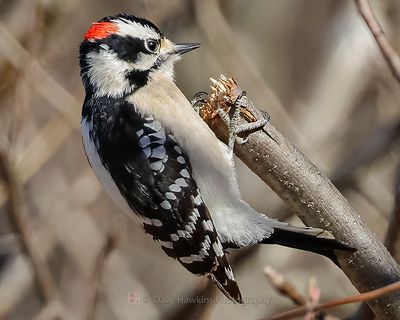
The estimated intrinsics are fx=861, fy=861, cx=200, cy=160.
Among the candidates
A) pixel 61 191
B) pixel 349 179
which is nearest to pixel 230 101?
pixel 349 179

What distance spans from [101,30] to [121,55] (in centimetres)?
17

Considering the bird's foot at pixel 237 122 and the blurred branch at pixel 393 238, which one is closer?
the blurred branch at pixel 393 238

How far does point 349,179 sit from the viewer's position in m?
4.88

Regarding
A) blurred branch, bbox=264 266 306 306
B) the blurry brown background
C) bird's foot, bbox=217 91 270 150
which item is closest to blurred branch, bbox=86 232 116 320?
the blurry brown background

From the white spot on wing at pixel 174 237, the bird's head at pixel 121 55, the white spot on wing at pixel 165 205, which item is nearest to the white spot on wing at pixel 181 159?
the white spot on wing at pixel 165 205

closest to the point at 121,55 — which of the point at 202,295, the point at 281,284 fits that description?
the point at 202,295

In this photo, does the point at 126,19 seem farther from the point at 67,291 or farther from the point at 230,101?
the point at 67,291

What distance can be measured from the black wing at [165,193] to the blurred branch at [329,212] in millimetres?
570

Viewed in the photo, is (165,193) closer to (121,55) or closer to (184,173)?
(184,173)

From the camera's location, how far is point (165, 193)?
383 cm

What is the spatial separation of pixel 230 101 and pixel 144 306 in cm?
267

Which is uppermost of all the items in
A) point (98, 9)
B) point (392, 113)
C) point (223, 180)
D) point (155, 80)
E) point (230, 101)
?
point (98, 9)

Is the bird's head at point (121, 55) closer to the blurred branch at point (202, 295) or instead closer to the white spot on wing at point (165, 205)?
the white spot on wing at point (165, 205)

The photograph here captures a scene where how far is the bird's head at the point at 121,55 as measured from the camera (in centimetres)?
421
